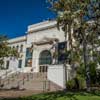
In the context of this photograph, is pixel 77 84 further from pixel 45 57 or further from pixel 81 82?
pixel 45 57

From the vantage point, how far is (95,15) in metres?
21.6

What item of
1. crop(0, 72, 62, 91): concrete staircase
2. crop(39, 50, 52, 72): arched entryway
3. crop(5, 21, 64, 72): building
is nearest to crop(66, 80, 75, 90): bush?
crop(0, 72, 62, 91): concrete staircase

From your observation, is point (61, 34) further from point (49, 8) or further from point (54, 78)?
point (49, 8)

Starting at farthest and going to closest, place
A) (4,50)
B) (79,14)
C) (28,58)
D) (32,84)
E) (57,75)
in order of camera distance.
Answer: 1. (28,58)
2. (32,84)
3. (4,50)
4. (57,75)
5. (79,14)

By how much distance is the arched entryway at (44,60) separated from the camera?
43.0m

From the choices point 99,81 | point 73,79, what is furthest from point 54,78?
point 99,81

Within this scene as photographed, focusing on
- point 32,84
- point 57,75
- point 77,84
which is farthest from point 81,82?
point 32,84

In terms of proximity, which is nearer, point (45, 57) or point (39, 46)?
point (45, 57)

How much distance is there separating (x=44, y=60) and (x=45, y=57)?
0.69 metres

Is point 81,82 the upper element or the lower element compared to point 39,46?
lower

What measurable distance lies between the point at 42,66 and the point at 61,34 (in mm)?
8028

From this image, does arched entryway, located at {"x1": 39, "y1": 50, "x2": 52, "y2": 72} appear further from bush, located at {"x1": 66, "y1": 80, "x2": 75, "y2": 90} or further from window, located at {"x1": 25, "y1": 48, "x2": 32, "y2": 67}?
bush, located at {"x1": 66, "y1": 80, "x2": 75, "y2": 90}

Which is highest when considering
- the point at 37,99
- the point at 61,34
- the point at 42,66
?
the point at 61,34

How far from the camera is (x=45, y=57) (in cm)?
4416
